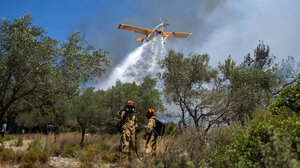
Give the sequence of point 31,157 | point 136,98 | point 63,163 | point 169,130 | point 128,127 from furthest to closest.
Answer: point 136,98 → point 169,130 → point 128,127 → point 63,163 → point 31,157

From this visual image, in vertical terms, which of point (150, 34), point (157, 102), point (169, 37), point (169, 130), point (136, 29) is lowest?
point (169, 130)

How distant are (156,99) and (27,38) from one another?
10889 millimetres

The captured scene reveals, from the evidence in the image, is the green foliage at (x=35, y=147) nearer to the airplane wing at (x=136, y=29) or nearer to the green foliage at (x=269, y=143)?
the green foliage at (x=269, y=143)

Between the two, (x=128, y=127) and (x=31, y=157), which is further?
(x=128, y=127)

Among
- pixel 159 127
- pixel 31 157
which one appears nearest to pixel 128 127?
pixel 159 127

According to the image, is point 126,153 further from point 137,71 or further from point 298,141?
point 137,71

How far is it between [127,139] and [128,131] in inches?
10.9

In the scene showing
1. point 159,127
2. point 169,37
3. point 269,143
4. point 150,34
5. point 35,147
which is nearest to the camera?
point 269,143

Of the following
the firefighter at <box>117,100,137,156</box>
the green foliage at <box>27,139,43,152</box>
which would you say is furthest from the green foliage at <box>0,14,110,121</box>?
the firefighter at <box>117,100,137,156</box>

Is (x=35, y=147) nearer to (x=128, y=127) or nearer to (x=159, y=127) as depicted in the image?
(x=128, y=127)

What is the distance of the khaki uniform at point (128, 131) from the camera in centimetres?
802

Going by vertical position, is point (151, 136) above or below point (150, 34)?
below

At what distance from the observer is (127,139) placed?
8.08m

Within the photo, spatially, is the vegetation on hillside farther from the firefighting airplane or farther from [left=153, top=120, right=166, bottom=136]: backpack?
the firefighting airplane
